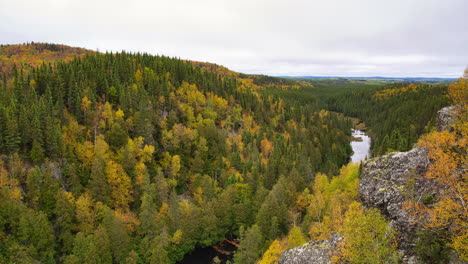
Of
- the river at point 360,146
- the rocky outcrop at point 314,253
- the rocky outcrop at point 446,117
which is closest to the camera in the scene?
the rocky outcrop at point 314,253

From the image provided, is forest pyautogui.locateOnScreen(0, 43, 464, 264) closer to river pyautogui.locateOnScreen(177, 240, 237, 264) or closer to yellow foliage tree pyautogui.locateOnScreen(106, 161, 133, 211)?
yellow foliage tree pyautogui.locateOnScreen(106, 161, 133, 211)

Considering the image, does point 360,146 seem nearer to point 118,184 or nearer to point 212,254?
point 212,254

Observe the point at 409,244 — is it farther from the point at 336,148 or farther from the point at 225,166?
the point at 336,148

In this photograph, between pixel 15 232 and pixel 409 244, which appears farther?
pixel 15 232

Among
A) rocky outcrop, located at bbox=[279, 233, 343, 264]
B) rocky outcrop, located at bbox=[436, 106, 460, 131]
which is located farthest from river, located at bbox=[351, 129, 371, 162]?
rocky outcrop, located at bbox=[279, 233, 343, 264]

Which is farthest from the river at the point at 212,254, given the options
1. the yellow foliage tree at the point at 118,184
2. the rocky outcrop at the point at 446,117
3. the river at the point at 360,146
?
the river at the point at 360,146

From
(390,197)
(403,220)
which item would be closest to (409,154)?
(390,197)

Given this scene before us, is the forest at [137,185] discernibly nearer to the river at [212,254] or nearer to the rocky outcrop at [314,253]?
the rocky outcrop at [314,253]
